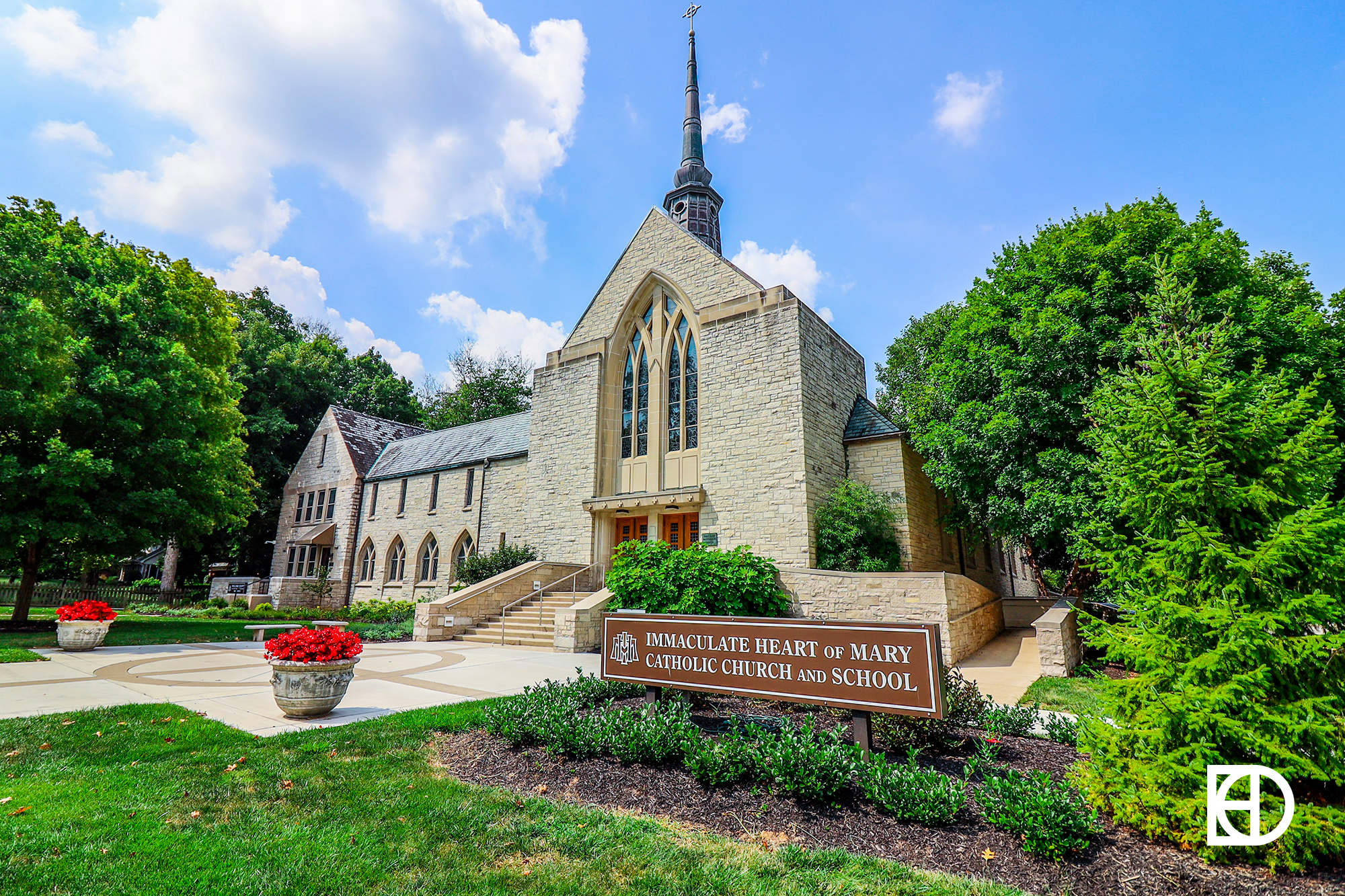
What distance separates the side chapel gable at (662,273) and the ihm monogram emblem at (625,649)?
522 inches

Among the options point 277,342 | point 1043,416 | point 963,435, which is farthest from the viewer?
point 277,342

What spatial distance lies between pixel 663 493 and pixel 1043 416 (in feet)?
31.6

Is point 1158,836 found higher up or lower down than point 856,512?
lower down

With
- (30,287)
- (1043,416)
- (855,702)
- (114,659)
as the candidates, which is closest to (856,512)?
(1043,416)

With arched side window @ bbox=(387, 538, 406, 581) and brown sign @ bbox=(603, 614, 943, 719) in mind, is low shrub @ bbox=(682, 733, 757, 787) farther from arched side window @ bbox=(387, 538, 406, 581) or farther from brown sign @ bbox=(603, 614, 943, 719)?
arched side window @ bbox=(387, 538, 406, 581)

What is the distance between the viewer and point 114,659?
1141 cm

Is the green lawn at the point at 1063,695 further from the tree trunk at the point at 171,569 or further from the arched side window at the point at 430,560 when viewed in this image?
the tree trunk at the point at 171,569

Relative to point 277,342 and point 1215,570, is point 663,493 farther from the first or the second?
point 277,342

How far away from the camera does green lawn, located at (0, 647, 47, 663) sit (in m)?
10.8

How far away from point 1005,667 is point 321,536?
1163 inches

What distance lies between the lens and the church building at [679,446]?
54.7ft

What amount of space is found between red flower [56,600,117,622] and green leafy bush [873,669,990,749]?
14.7 m

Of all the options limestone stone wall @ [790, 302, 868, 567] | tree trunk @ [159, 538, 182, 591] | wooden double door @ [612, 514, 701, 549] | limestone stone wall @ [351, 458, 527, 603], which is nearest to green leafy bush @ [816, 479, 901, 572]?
limestone stone wall @ [790, 302, 868, 567]

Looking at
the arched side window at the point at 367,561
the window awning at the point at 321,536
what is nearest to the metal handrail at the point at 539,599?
the arched side window at the point at 367,561
